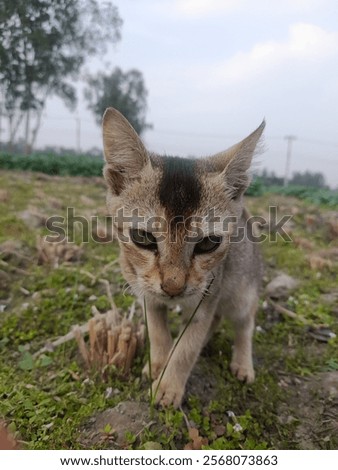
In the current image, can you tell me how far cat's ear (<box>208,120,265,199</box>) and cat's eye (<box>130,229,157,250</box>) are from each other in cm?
38

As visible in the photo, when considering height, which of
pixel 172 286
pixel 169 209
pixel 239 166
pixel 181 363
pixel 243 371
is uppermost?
pixel 239 166

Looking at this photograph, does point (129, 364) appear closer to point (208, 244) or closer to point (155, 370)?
point (155, 370)

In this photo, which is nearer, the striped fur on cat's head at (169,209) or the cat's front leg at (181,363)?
the striped fur on cat's head at (169,209)

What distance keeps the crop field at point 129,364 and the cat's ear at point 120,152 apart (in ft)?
2.24

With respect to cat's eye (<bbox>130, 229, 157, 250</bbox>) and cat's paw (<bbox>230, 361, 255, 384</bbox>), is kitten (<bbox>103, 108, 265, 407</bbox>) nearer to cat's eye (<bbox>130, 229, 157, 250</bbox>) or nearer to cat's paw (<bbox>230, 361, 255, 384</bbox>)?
cat's eye (<bbox>130, 229, 157, 250</bbox>)

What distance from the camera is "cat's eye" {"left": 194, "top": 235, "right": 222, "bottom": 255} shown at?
4.43ft

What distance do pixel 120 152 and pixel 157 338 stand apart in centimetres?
82

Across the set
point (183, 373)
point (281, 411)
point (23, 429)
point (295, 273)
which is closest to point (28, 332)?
point (23, 429)

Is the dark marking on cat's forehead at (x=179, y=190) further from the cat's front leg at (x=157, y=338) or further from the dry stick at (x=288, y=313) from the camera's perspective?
the dry stick at (x=288, y=313)

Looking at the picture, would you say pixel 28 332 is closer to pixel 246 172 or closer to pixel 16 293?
pixel 16 293

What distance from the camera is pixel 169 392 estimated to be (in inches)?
58.3

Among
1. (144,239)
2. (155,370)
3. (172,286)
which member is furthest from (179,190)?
(155,370)

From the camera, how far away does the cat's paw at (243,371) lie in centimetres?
177

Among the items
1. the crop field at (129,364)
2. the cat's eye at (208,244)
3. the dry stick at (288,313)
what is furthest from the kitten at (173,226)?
the dry stick at (288,313)
